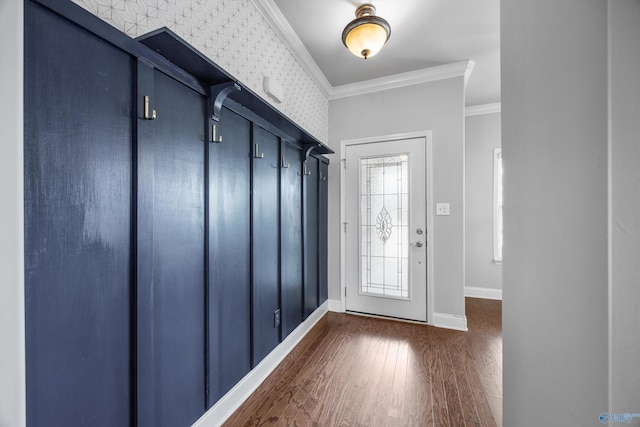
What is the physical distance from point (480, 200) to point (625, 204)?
13.2 ft

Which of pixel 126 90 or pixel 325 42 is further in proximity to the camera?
pixel 325 42

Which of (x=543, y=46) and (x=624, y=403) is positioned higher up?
(x=543, y=46)

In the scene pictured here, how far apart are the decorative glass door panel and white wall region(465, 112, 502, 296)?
1578mm

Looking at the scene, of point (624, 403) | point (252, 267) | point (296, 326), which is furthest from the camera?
point (296, 326)

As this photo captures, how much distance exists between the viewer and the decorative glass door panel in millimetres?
2973

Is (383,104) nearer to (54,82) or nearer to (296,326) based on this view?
(296,326)

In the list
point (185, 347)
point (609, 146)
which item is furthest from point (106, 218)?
point (609, 146)

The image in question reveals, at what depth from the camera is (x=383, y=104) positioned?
309 cm

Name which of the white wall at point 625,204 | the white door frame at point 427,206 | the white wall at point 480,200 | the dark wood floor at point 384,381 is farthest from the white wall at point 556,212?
the white wall at point 480,200

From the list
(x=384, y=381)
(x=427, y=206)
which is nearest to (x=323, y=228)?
(x=427, y=206)

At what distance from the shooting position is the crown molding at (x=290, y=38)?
6.33 feet

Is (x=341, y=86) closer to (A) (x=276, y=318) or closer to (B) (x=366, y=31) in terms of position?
(B) (x=366, y=31)

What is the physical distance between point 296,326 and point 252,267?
978 mm

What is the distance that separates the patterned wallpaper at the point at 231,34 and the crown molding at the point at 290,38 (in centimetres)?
4
